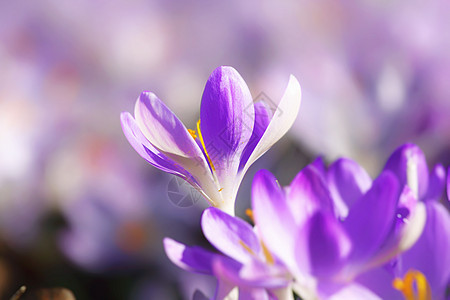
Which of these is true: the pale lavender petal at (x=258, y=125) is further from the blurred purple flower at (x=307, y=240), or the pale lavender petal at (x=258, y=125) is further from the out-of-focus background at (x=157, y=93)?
the out-of-focus background at (x=157, y=93)

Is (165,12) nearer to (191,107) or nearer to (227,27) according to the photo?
(227,27)

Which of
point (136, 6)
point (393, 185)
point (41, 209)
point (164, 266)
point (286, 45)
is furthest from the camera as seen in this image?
point (136, 6)

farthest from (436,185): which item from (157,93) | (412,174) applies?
(157,93)

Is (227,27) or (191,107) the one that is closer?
(191,107)

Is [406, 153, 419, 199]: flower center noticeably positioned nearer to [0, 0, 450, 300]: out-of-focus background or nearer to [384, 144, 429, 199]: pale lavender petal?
[384, 144, 429, 199]: pale lavender petal

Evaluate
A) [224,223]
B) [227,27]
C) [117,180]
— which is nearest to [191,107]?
[117,180]

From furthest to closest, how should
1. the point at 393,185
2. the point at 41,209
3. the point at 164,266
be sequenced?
the point at 41,209 → the point at 164,266 → the point at 393,185
